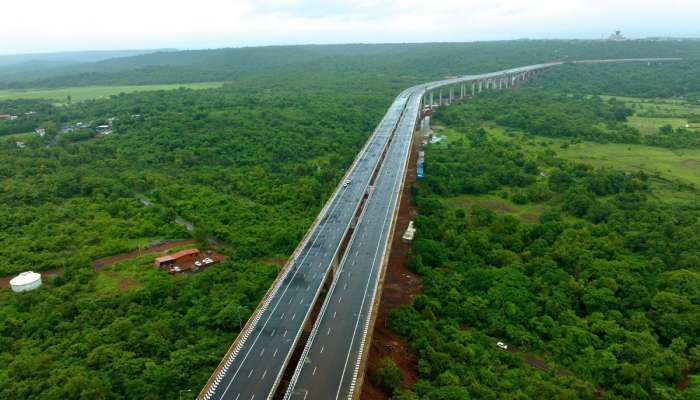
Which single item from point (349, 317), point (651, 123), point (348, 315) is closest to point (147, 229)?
point (348, 315)

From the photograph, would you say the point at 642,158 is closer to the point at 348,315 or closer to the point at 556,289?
the point at 556,289

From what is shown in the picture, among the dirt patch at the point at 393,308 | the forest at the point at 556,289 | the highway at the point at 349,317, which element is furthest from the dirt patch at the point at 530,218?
the highway at the point at 349,317

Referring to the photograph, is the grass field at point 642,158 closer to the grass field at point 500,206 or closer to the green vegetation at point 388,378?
the grass field at point 500,206

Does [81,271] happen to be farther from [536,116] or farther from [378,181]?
[536,116]

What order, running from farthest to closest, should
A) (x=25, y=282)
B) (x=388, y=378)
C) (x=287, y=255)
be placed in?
(x=287, y=255), (x=25, y=282), (x=388, y=378)

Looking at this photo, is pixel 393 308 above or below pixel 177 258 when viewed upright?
below

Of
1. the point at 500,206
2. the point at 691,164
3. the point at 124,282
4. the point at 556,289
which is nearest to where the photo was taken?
the point at 556,289

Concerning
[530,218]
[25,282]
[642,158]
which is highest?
[642,158]

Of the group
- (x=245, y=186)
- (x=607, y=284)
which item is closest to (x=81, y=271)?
(x=245, y=186)
